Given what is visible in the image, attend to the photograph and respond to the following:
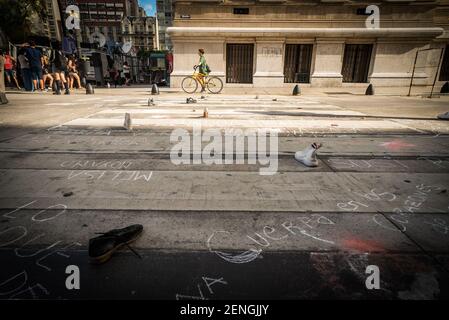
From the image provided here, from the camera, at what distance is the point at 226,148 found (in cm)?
415

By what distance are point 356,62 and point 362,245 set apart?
61.0 feet

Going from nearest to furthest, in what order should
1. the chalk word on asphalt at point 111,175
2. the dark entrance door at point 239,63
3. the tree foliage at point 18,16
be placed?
the chalk word on asphalt at point 111,175, the dark entrance door at point 239,63, the tree foliage at point 18,16

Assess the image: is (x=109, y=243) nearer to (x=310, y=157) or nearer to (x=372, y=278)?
(x=372, y=278)

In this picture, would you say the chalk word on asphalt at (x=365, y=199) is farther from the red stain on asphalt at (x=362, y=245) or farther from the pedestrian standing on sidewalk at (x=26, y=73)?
the pedestrian standing on sidewalk at (x=26, y=73)

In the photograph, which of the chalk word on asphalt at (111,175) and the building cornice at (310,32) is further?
the building cornice at (310,32)

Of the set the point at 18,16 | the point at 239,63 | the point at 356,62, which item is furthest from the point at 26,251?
the point at 18,16

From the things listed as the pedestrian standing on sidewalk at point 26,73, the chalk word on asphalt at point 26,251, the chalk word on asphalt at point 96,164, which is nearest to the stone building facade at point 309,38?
the pedestrian standing on sidewalk at point 26,73

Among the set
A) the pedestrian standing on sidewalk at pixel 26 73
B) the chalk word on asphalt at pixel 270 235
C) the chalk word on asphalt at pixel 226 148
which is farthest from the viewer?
the pedestrian standing on sidewalk at pixel 26 73

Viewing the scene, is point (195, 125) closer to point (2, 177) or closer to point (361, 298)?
point (2, 177)

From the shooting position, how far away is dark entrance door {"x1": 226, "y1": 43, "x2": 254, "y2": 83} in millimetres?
16750

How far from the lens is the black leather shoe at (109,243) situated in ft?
5.27

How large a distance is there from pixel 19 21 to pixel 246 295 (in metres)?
27.0

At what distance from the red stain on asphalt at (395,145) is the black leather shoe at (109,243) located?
13.8ft

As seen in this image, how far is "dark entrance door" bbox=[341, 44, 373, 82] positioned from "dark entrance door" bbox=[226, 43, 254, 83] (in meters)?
6.29
